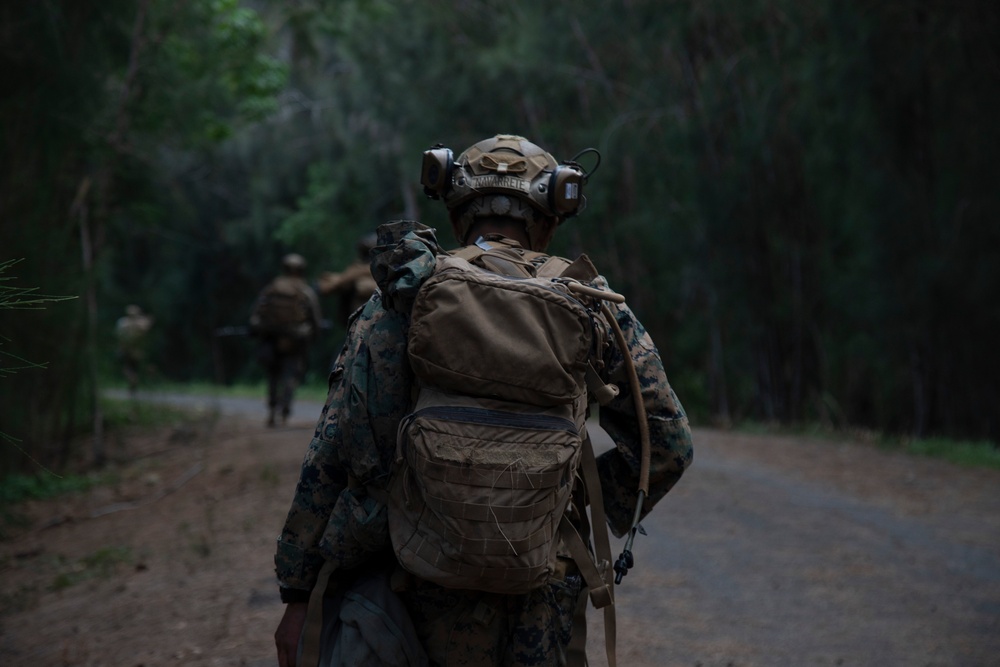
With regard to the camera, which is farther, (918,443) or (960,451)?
(918,443)

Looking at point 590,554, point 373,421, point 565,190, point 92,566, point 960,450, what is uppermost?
point 565,190

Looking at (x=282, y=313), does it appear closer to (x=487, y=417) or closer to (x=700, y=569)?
(x=700, y=569)

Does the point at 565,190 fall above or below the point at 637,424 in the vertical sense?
above

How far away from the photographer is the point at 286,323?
42.6 ft

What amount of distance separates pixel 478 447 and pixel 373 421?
318 mm

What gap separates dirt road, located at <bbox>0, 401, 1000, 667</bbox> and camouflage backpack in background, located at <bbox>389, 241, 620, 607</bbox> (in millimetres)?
2684

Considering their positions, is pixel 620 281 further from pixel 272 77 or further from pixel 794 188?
pixel 272 77

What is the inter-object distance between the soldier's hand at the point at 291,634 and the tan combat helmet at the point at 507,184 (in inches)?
39.0

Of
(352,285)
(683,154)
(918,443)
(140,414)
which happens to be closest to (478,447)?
(352,285)

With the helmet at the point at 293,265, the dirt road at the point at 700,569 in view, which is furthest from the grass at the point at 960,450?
the helmet at the point at 293,265

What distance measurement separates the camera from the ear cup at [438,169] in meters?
2.77

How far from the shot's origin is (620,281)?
18.9 m

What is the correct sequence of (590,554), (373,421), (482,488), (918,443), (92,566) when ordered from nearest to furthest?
(482,488)
(373,421)
(590,554)
(92,566)
(918,443)

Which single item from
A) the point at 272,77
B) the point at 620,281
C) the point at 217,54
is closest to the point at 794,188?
the point at 620,281
